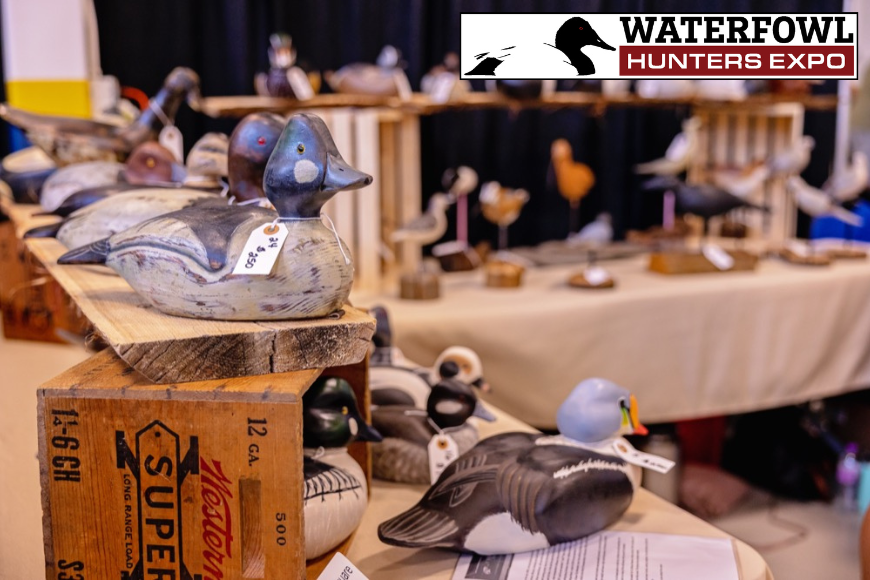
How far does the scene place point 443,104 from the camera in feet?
8.85

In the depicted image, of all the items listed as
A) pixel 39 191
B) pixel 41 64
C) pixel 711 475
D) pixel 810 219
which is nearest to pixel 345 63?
pixel 41 64

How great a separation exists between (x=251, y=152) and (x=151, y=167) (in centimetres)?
54

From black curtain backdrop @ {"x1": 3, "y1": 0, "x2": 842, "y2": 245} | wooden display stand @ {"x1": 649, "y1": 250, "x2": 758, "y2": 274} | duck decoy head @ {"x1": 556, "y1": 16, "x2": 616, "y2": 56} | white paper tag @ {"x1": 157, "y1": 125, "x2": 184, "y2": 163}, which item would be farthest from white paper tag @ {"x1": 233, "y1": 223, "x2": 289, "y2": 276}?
wooden display stand @ {"x1": 649, "y1": 250, "x2": 758, "y2": 274}

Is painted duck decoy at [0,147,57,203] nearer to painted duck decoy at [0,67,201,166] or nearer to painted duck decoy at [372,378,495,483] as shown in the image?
painted duck decoy at [0,67,201,166]

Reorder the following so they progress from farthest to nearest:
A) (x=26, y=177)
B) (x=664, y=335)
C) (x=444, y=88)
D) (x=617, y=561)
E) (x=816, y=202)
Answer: (x=816, y=202) → (x=444, y=88) → (x=664, y=335) → (x=26, y=177) → (x=617, y=561)

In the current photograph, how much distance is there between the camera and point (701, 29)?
1421 millimetres

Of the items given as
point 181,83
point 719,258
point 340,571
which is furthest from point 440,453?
point 719,258

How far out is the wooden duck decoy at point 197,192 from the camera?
1.12 meters

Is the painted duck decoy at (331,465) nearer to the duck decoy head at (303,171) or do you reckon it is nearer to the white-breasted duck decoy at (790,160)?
the duck decoy head at (303,171)

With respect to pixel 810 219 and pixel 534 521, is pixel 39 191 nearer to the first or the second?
pixel 534 521

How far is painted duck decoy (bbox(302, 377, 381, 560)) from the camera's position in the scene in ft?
3.38

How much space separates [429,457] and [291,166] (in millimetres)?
553

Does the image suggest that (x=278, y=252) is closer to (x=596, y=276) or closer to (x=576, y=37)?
(x=576, y=37)

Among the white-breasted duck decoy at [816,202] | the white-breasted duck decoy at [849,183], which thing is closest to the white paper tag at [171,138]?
the white-breasted duck decoy at [816,202]
